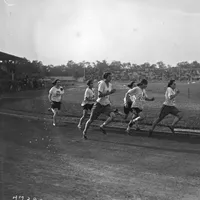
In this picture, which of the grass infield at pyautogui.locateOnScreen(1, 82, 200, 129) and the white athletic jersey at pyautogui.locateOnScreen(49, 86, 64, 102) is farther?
the grass infield at pyautogui.locateOnScreen(1, 82, 200, 129)

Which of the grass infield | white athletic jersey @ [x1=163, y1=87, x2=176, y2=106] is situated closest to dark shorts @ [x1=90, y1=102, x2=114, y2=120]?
white athletic jersey @ [x1=163, y1=87, x2=176, y2=106]

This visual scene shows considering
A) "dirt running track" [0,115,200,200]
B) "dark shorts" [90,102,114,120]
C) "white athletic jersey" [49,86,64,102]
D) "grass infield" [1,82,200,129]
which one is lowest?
"dirt running track" [0,115,200,200]

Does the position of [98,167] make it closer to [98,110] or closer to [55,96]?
[98,110]

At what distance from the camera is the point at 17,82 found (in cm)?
3331

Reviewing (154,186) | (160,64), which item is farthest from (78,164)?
(160,64)

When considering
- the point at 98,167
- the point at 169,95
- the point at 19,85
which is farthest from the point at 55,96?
the point at 19,85

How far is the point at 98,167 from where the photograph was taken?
5.08m

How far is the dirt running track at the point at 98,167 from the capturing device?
389cm

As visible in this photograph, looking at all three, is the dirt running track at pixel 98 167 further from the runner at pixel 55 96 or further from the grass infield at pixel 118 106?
the grass infield at pixel 118 106

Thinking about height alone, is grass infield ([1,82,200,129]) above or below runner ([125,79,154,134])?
below

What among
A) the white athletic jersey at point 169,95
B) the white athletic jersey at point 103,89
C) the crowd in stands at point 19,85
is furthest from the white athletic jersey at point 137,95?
the crowd in stands at point 19,85

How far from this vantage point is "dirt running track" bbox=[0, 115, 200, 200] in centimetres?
389

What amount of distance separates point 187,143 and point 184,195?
3.42 meters

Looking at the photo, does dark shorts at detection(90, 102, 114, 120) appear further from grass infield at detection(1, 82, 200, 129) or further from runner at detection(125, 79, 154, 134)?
grass infield at detection(1, 82, 200, 129)
